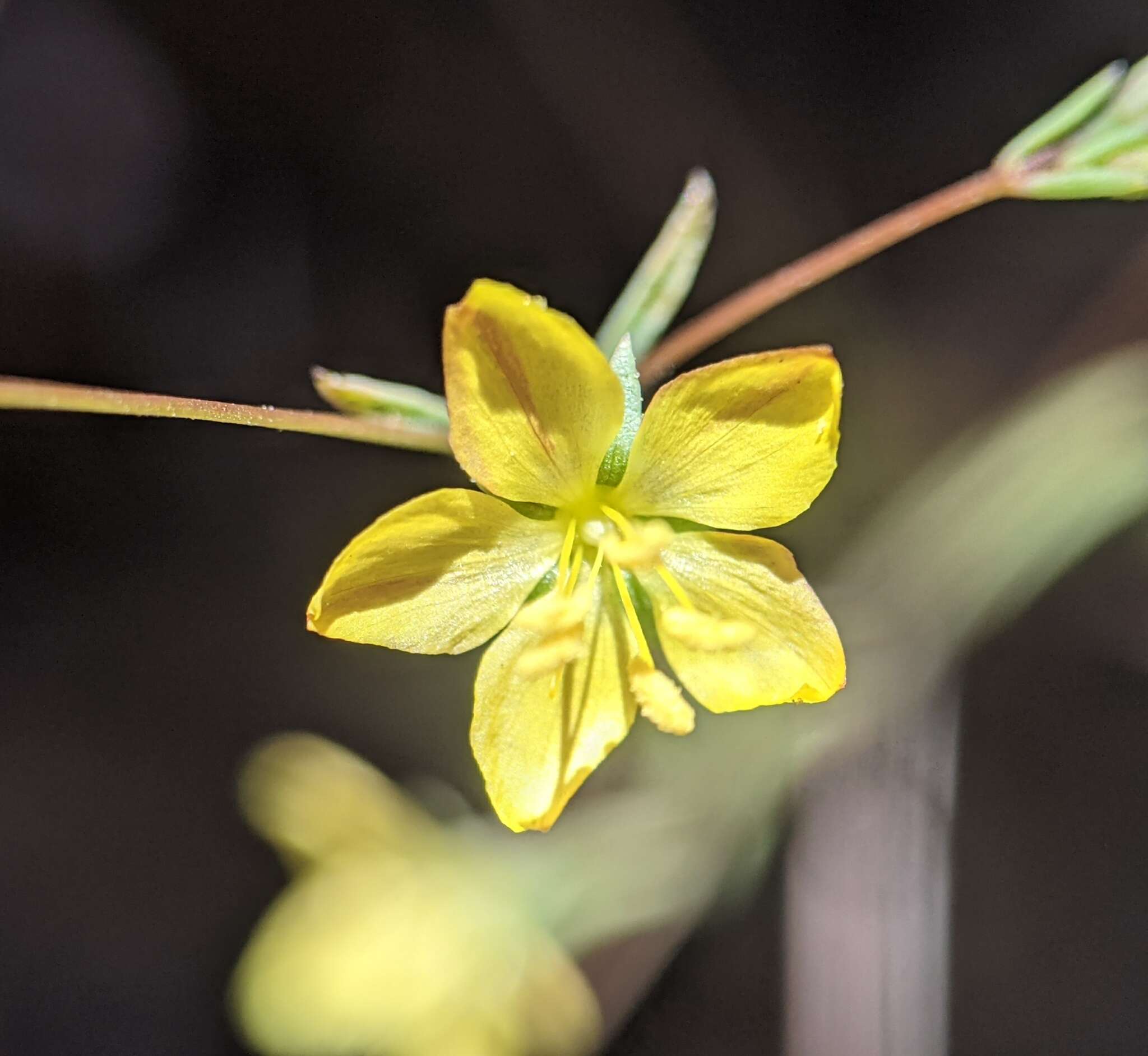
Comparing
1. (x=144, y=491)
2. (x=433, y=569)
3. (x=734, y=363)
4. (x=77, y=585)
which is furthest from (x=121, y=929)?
(x=734, y=363)

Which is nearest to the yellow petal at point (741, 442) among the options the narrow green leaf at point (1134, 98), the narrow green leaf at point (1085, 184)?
the narrow green leaf at point (1085, 184)

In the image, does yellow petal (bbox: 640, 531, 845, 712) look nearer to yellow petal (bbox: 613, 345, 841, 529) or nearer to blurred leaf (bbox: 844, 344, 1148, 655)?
yellow petal (bbox: 613, 345, 841, 529)

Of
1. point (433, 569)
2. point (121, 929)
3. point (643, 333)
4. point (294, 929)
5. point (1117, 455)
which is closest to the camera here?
point (433, 569)

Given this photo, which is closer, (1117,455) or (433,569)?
(433,569)

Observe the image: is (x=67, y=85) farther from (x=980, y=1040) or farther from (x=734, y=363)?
(x=980, y=1040)

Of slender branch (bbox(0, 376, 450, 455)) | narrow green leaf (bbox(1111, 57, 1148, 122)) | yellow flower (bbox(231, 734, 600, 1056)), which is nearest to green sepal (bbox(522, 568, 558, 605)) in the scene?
slender branch (bbox(0, 376, 450, 455))

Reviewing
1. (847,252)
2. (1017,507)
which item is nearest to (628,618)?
(847,252)
